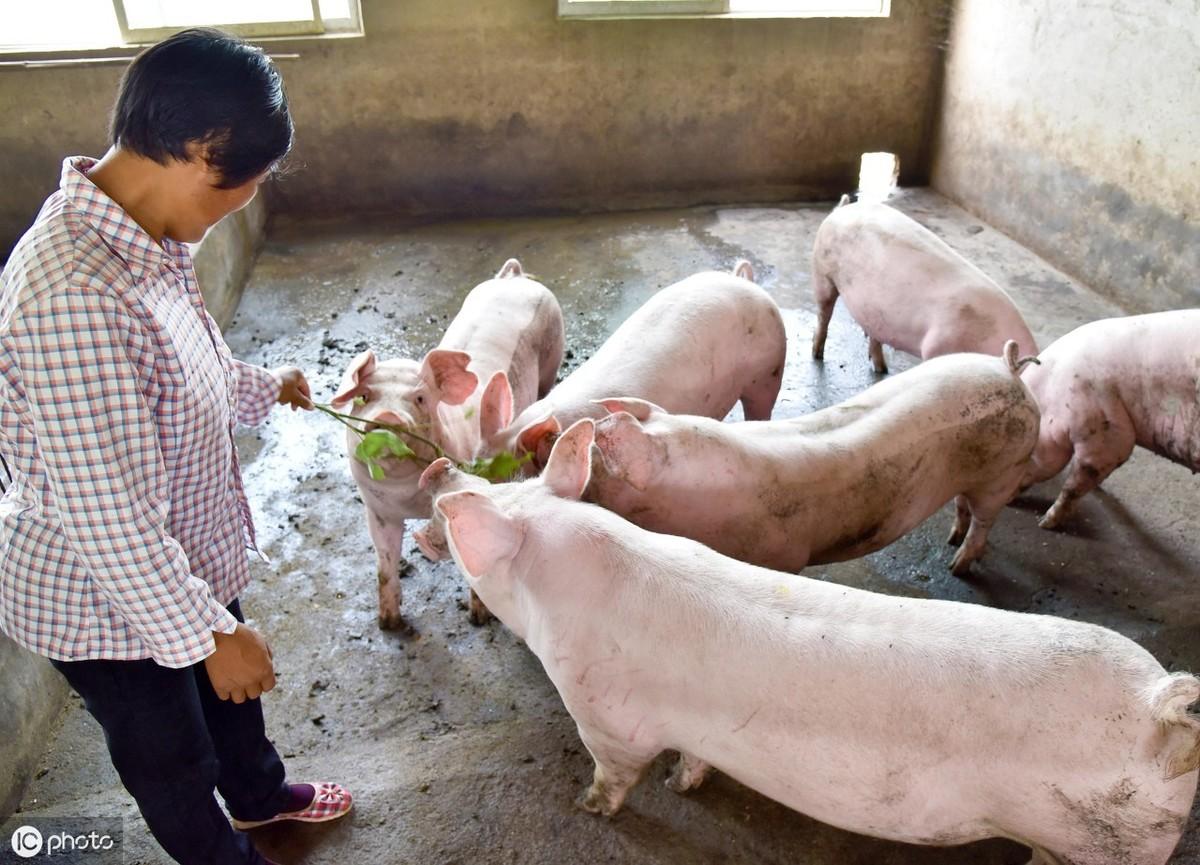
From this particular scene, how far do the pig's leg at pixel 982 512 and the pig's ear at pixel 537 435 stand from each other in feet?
5.39

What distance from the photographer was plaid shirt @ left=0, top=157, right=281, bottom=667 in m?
1.38

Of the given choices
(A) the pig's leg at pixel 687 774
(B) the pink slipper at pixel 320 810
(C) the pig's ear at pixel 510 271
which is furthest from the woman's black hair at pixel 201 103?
(C) the pig's ear at pixel 510 271

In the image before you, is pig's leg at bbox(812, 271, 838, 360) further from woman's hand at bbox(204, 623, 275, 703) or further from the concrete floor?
woman's hand at bbox(204, 623, 275, 703)

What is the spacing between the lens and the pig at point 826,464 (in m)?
2.65

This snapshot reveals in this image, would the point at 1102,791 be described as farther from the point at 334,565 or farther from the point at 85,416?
the point at 334,565

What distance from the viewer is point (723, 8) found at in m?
7.20

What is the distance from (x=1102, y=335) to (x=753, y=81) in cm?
459

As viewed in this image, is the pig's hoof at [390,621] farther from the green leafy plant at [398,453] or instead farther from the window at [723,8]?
the window at [723,8]

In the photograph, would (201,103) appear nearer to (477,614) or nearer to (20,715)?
Answer: (20,715)

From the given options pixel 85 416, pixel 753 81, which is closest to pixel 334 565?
pixel 85 416

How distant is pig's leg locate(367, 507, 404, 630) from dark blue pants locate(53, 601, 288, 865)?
3.32 ft

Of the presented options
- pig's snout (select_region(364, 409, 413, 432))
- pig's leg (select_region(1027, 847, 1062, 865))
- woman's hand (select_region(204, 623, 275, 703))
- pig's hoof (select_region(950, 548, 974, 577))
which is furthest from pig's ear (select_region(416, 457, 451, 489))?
pig's hoof (select_region(950, 548, 974, 577))

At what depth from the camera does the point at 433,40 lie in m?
6.92

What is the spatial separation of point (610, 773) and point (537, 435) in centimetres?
101
